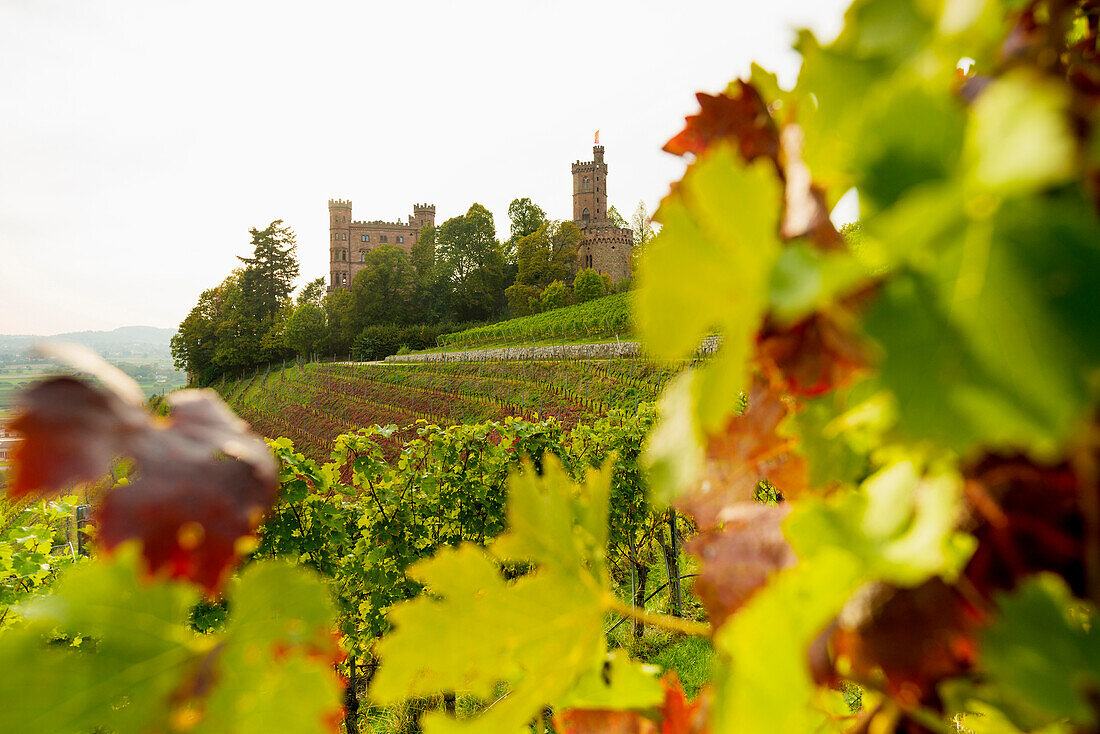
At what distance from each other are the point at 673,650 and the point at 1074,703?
A: 319cm

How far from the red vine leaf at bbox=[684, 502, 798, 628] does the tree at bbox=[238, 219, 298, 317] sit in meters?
22.1

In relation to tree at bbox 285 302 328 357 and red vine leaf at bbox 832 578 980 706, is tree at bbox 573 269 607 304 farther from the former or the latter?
red vine leaf at bbox 832 578 980 706

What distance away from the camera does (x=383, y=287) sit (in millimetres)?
22562

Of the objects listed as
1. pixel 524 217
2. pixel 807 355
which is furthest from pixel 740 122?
pixel 524 217

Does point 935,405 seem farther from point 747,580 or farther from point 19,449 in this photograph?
point 19,449

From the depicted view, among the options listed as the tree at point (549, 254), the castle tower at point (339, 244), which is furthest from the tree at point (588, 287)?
the castle tower at point (339, 244)

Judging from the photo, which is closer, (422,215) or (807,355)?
(807,355)

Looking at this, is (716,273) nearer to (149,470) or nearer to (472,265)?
(149,470)

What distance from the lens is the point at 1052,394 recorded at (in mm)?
87

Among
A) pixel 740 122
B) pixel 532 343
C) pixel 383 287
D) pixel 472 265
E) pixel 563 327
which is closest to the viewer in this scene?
pixel 740 122

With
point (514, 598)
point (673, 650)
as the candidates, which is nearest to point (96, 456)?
point (514, 598)

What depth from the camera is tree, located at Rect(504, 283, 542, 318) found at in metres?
21.6

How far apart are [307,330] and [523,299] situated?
8.03 m

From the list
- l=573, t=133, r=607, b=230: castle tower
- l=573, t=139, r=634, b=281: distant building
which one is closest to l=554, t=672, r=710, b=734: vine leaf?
l=573, t=139, r=634, b=281: distant building
